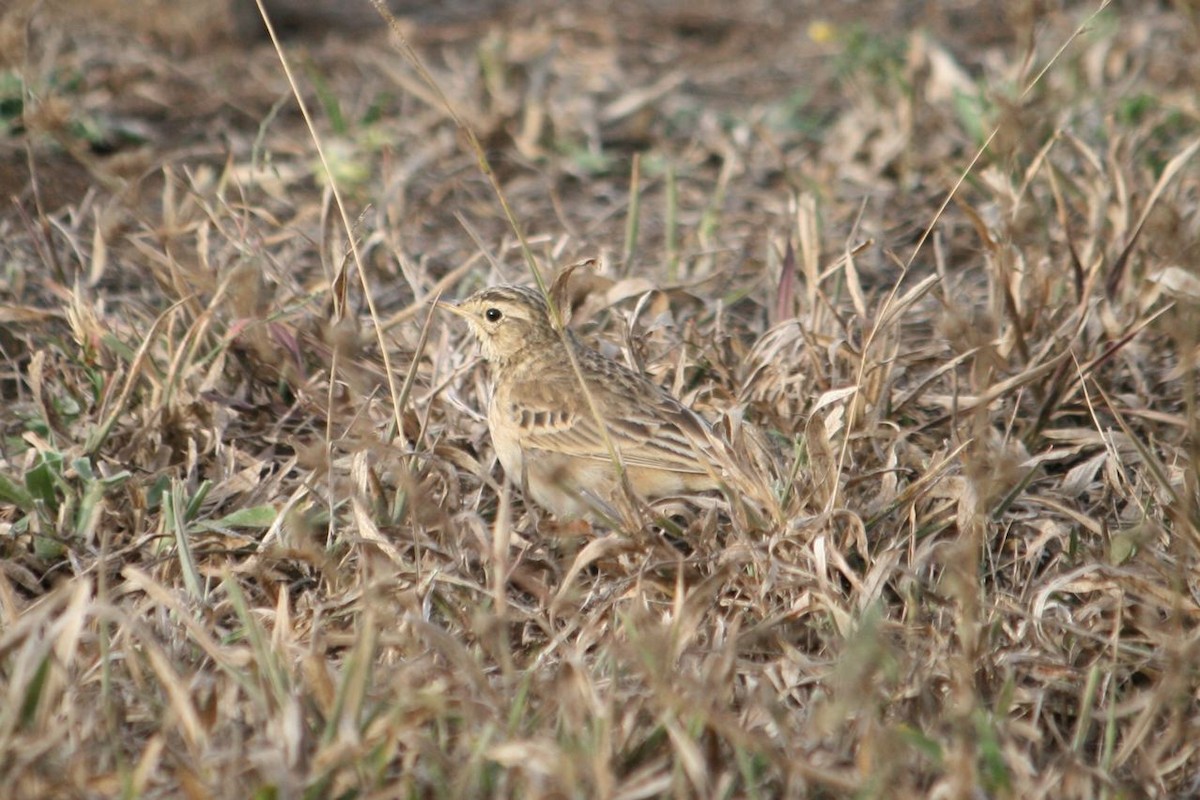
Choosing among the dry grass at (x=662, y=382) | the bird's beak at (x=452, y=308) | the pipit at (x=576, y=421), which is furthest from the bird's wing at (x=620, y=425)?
the bird's beak at (x=452, y=308)

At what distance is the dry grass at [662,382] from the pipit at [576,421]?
5.4 inches

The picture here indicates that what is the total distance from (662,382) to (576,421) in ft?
1.56

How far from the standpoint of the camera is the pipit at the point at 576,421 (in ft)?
13.8

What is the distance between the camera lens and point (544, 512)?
454 cm

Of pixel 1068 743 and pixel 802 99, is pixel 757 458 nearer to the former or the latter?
pixel 1068 743

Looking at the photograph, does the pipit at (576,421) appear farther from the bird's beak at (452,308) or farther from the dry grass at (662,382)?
the dry grass at (662,382)

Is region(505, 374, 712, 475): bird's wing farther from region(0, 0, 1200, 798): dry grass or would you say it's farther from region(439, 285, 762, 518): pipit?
region(0, 0, 1200, 798): dry grass

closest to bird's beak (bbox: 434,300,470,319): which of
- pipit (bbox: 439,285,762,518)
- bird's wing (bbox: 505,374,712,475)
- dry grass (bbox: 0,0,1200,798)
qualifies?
pipit (bbox: 439,285,762,518)

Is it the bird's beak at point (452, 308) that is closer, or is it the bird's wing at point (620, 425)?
the bird's wing at point (620, 425)

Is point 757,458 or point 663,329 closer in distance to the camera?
point 757,458

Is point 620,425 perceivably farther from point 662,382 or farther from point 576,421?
point 662,382

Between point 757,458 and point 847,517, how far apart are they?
1.16 ft

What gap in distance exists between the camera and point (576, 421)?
4613 mm

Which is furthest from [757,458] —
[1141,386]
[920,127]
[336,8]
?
[336,8]
